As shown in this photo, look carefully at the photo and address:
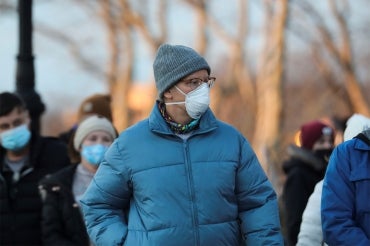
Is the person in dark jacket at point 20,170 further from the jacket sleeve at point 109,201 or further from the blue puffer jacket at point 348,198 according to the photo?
the blue puffer jacket at point 348,198

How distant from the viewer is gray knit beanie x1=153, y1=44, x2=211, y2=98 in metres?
4.25

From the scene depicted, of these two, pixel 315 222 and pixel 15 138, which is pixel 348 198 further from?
pixel 15 138

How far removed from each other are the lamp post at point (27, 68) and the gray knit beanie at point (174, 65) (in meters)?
3.46

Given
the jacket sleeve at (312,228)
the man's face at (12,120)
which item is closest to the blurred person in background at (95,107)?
the man's face at (12,120)

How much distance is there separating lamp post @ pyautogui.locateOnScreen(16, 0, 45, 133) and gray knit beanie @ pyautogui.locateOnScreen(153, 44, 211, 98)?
11.3 ft

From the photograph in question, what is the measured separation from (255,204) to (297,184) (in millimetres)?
2300

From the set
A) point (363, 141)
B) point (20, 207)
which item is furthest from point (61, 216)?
point (363, 141)

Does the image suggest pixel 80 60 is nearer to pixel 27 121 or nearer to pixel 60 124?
pixel 60 124

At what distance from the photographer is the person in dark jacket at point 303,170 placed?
6312 millimetres

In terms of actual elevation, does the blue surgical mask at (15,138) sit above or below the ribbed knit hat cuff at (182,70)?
below

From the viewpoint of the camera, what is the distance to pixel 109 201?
14.0 ft

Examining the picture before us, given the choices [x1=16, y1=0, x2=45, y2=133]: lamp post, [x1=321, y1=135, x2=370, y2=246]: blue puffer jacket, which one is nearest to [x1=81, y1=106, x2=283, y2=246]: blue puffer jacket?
[x1=321, y1=135, x2=370, y2=246]: blue puffer jacket

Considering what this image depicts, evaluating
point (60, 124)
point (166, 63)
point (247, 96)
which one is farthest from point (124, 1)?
point (60, 124)

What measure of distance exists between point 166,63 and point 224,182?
0.69 metres
